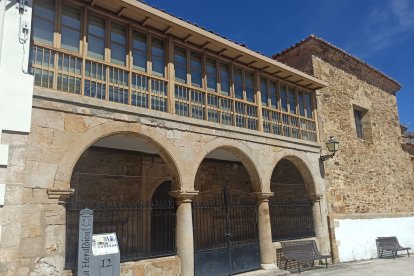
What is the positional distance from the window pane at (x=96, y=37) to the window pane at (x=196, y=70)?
2142mm

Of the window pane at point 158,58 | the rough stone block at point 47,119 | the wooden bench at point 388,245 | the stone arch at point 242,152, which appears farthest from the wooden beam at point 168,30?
the wooden bench at point 388,245

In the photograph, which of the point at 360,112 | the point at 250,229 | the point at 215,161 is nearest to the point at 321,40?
the point at 360,112

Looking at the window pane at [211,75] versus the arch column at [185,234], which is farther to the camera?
the window pane at [211,75]

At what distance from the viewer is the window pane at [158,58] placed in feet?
24.4

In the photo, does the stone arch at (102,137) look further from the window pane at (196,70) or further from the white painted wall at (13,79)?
the window pane at (196,70)

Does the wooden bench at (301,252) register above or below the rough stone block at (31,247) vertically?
below

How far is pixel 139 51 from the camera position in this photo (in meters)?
7.31

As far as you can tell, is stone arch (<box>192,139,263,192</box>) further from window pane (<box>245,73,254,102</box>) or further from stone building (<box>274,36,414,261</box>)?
stone building (<box>274,36,414,261</box>)

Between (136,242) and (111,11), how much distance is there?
554 cm

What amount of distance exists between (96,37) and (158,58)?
4.42 feet

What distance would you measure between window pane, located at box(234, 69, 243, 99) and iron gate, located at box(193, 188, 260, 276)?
7.92 feet

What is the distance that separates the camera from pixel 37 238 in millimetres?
5289

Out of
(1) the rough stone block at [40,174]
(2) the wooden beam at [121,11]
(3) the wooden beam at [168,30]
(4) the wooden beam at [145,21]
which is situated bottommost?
(1) the rough stone block at [40,174]

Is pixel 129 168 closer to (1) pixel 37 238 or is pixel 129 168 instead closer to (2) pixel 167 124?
(2) pixel 167 124
